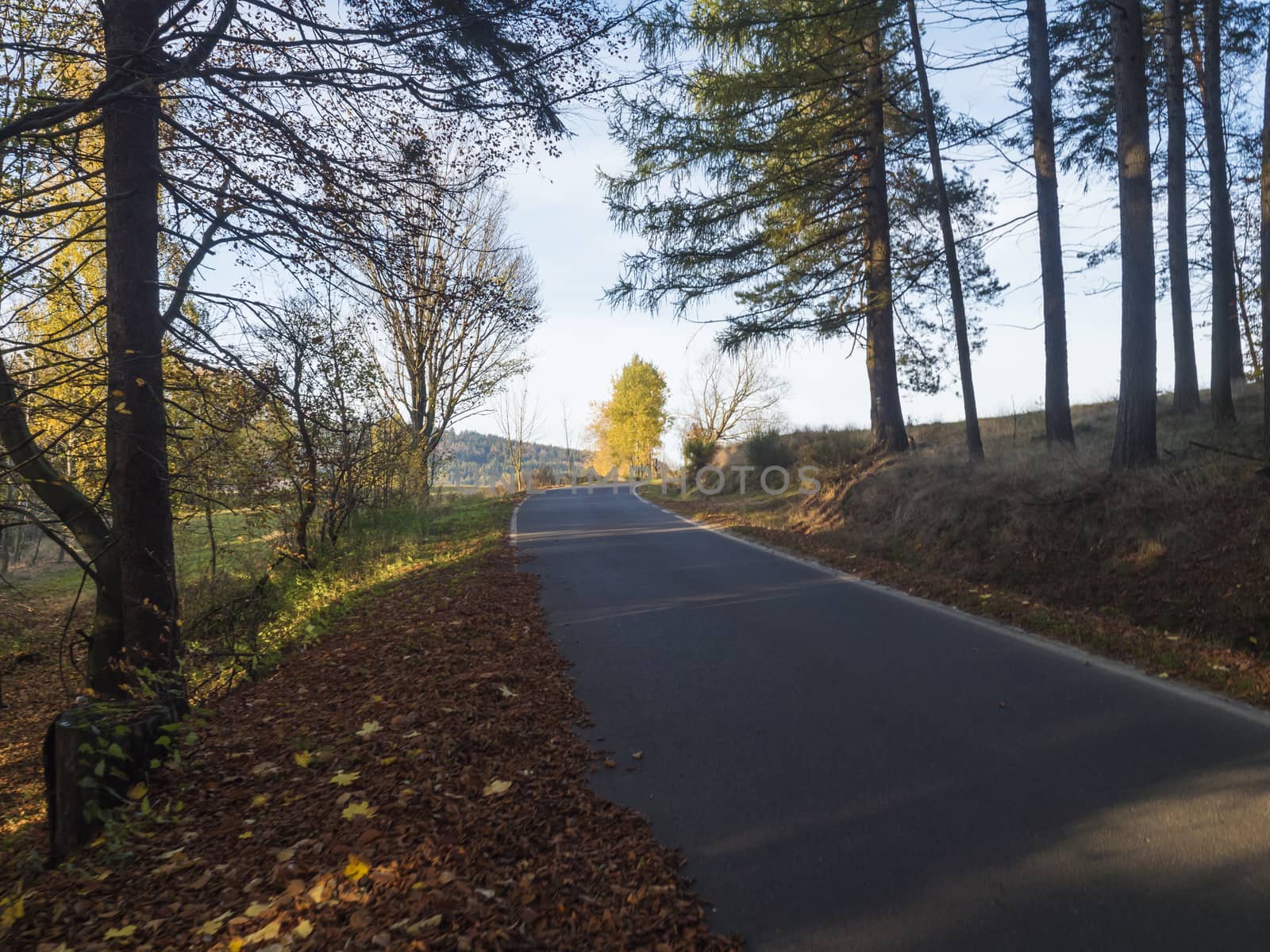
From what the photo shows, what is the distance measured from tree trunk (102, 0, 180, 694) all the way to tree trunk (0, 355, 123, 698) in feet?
2.70

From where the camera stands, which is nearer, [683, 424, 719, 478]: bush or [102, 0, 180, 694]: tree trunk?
[102, 0, 180, 694]: tree trunk

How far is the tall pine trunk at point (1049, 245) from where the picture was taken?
13766 mm

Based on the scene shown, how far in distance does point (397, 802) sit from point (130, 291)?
5.04 m

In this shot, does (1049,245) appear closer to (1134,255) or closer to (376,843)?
(1134,255)

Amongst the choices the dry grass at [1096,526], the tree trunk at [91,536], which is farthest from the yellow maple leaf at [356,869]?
the dry grass at [1096,526]

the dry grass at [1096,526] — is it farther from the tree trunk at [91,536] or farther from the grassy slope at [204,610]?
the tree trunk at [91,536]

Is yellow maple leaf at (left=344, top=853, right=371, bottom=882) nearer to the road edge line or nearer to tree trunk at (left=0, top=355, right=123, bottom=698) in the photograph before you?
tree trunk at (left=0, top=355, right=123, bottom=698)

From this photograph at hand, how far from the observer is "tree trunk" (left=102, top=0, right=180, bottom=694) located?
21.7 ft

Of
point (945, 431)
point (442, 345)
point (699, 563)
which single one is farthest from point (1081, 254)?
point (442, 345)

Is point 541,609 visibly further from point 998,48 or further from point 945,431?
point 945,431

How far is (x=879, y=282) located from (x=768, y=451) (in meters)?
10.5

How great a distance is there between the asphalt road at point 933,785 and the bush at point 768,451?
18.4m

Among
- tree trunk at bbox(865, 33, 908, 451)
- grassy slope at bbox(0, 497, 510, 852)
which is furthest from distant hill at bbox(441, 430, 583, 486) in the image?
tree trunk at bbox(865, 33, 908, 451)

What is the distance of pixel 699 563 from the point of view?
12.9 m
